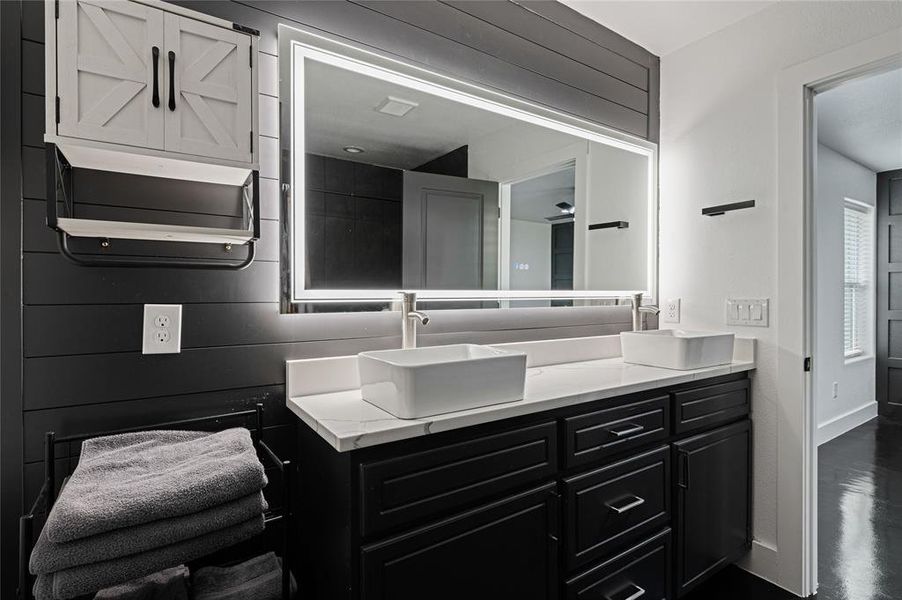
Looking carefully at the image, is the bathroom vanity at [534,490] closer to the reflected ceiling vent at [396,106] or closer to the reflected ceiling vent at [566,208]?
the reflected ceiling vent at [566,208]

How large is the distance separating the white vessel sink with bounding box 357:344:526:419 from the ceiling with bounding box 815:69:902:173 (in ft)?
8.52

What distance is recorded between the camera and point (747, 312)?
2072 mm

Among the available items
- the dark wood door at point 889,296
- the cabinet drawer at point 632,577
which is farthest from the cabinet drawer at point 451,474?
the dark wood door at point 889,296

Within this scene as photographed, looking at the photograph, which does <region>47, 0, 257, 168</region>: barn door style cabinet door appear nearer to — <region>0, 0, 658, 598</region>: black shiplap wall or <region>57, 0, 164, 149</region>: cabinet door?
<region>57, 0, 164, 149</region>: cabinet door

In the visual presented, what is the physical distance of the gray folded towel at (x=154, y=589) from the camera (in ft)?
3.20

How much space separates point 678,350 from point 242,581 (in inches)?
63.0

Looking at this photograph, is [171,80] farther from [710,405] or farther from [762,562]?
[762,562]

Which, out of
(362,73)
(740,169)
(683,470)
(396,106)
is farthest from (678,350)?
(362,73)

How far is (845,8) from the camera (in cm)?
178

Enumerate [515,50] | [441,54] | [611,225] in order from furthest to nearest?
[611,225] → [515,50] → [441,54]

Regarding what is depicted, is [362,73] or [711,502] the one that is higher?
[362,73]

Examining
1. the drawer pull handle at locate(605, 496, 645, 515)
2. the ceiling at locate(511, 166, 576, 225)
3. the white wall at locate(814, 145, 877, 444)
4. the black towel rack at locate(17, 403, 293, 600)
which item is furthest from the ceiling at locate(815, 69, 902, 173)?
the black towel rack at locate(17, 403, 293, 600)

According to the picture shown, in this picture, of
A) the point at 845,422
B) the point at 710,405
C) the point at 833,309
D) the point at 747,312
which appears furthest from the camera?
the point at 845,422

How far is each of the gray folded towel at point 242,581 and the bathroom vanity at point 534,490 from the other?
112mm
